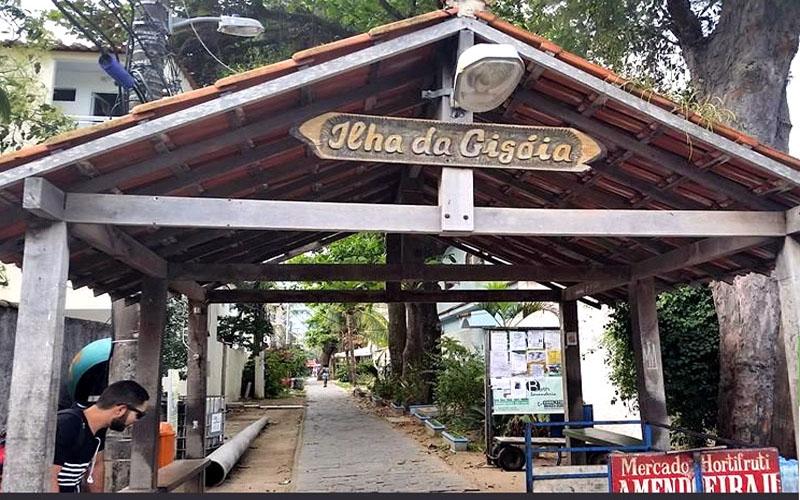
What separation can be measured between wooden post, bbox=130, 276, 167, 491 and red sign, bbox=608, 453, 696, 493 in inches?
169

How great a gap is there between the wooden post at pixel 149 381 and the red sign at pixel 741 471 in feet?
16.2

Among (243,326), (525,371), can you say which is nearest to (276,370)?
(243,326)

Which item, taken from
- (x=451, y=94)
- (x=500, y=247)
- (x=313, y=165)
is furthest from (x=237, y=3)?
(x=451, y=94)

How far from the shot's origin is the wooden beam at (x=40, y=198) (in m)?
3.84

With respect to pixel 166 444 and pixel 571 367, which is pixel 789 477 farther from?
pixel 166 444

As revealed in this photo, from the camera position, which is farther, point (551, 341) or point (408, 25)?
point (551, 341)

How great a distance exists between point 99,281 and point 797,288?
238 inches

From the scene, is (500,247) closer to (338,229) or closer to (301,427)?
(338,229)

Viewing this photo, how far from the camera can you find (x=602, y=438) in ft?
27.2

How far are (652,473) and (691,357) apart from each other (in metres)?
5.52

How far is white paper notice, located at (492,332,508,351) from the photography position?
1003 centimetres

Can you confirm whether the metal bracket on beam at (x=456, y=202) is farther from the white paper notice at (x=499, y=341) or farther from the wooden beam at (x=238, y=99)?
the white paper notice at (x=499, y=341)

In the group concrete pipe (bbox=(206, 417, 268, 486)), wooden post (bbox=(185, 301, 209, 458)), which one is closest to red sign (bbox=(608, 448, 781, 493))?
wooden post (bbox=(185, 301, 209, 458))

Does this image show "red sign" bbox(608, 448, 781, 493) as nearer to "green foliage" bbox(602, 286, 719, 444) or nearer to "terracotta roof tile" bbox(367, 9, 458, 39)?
"terracotta roof tile" bbox(367, 9, 458, 39)
